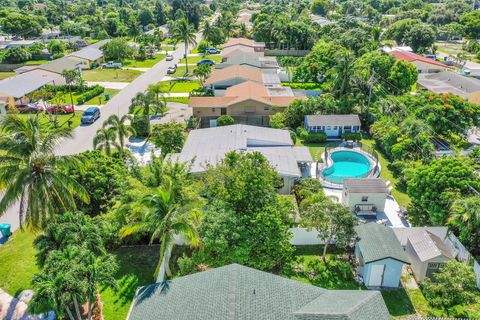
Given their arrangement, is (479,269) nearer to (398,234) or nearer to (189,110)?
(398,234)

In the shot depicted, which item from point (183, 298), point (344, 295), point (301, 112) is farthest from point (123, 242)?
point (301, 112)

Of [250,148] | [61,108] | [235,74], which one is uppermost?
[235,74]

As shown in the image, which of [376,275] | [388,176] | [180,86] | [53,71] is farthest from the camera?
[180,86]

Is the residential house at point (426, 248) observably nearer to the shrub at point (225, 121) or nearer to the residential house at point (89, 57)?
the shrub at point (225, 121)

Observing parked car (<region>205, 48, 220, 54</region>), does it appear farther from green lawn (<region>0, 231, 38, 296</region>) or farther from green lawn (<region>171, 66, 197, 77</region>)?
green lawn (<region>0, 231, 38, 296</region>)

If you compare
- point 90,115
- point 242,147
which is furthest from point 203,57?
point 242,147

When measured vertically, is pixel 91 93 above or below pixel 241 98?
below

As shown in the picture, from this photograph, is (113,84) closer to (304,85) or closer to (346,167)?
(304,85)
